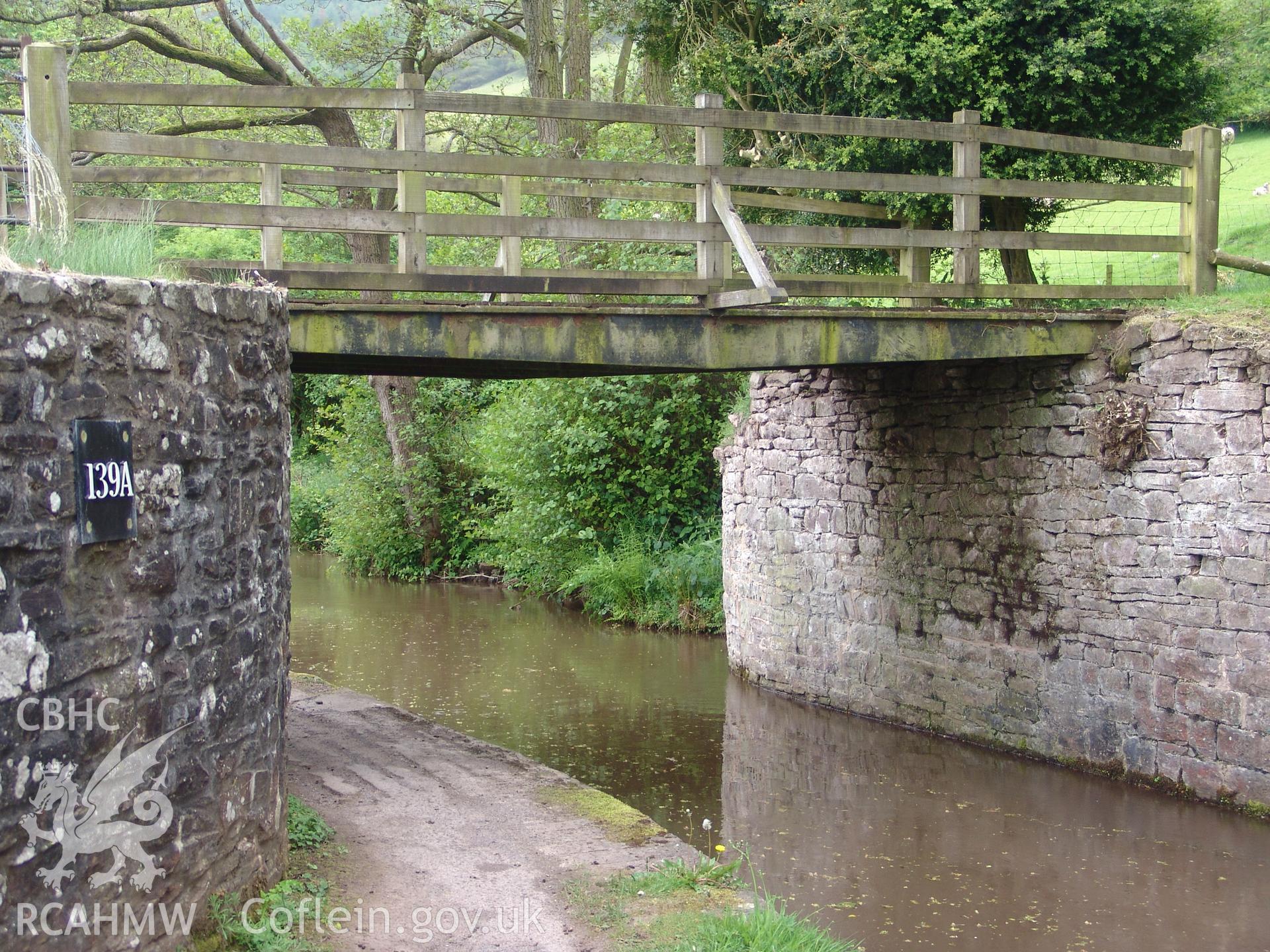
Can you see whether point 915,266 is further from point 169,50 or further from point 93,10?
point 169,50

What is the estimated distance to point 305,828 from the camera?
6320mm

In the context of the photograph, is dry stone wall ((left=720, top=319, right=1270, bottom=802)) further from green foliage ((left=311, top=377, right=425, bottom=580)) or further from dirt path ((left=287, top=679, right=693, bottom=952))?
green foliage ((left=311, top=377, right=425, bottom=580))

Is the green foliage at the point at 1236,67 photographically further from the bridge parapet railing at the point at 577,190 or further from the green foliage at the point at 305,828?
the green foliage at the point at 305,828

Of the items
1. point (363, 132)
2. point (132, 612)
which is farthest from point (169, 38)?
point (132, 612)

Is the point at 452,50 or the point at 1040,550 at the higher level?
the point at 452,50

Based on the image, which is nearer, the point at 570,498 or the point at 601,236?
the point at 601,236

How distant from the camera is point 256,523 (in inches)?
210

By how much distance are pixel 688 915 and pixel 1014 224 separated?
8164 mm

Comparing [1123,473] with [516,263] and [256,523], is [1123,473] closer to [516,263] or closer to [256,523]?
[516,263]

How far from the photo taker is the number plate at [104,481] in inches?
153

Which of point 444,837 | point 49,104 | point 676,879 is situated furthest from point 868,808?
point 49,104

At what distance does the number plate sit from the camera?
3.88 metres

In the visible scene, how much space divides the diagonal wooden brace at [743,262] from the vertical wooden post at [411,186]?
1.82 meters

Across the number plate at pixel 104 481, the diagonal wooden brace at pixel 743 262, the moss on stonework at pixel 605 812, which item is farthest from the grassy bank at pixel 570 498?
the number plate at pixel 104 481
